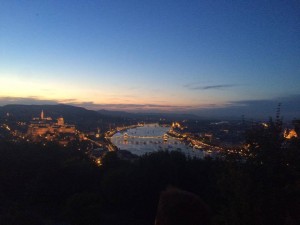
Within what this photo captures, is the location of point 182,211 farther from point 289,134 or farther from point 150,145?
point 150,145

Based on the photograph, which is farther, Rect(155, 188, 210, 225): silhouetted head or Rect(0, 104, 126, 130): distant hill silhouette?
Rect(0, 104, 126, 130): distant hill silhouette

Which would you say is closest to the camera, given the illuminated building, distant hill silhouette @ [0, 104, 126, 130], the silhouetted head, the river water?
the silhouetted head

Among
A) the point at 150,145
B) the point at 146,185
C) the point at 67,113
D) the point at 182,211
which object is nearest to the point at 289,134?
the point at 182,211

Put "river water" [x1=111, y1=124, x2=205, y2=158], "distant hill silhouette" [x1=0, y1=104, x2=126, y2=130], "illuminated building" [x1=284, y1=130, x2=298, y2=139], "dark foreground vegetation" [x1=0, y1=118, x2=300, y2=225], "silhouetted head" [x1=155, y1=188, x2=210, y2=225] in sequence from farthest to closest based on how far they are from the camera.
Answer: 1. "distant hill silhouette" [x1=0, y1=104, x2=126, y2=130]
2. "river water" [x1=111, y1=124, x2=205, y2=158]
3. "illuminated building" [x1=284, y1=130, x2=298, y2=139]
4. "dark foreground vegetation" [x1=0, y1=118, x2=300, y2=225]
5. "silhouetted head" [x1=155, y1=188, x2=210, y2=225]

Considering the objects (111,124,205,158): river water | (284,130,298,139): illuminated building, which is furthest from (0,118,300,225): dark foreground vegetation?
(111,124,205,158): river water

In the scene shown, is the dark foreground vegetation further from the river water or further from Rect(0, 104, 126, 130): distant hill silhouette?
Rect(0, 104, 126, 130): distant hill silhouette

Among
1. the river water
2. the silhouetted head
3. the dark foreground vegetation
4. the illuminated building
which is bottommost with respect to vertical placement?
the river water
